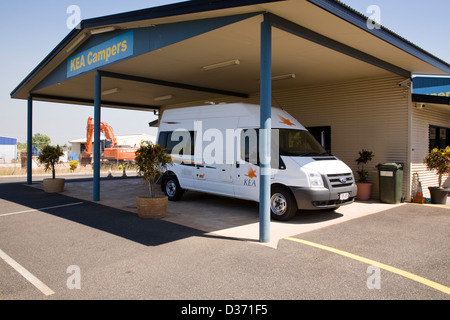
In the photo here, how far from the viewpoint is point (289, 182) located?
22.3 feet

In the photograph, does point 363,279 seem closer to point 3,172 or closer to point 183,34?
point 183,34

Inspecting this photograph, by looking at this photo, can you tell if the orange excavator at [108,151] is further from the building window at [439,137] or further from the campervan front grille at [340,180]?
the campervan front grille at [340,180]

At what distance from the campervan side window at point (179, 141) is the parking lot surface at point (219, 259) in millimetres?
2474

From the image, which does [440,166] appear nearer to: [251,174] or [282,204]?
[282,204]

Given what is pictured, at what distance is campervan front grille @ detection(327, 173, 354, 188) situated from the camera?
6.83 m

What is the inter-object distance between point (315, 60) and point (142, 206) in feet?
18.2

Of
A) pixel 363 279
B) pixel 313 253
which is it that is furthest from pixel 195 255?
pixel 363 279

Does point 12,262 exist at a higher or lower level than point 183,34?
lower

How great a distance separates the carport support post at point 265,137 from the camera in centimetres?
548

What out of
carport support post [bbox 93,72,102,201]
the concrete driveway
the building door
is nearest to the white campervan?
the concrete driveway

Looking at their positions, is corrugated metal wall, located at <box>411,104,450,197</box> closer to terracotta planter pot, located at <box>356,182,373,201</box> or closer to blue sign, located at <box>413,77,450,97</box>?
terracotta planter pot, located at <box>356,182,373,201</box>

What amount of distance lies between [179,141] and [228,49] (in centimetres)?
310

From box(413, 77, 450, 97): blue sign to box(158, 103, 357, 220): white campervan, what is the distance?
43.8ft

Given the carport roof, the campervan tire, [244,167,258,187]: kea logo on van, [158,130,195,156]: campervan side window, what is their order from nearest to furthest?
the carport roof
[244,167,258,187]: kea logo on van
[158,130,195,156]: campervan side window
the campervan tire
